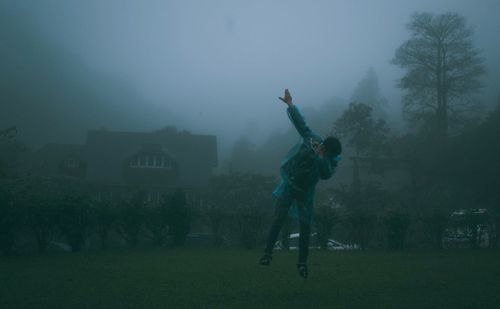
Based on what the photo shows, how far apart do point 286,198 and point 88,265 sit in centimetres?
498

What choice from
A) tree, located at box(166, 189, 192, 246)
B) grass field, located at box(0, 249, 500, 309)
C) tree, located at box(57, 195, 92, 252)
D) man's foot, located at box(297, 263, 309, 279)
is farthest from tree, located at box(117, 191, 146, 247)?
man's foot, located at box(297, 263, 309, 279)

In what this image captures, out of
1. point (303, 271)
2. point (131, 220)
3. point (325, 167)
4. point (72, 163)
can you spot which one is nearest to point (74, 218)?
point (131, 220)

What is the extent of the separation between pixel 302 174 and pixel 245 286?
1831 millimetres

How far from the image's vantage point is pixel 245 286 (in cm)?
705

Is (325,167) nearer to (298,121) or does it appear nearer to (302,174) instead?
(302,174)

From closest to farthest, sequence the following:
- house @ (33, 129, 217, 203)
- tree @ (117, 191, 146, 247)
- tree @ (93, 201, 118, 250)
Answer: tree @ (93, 201, 118, 250) → tree @ (117, 191, 146, 247) → house @ (33, 129, 217, 203)

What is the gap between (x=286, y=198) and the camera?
7.00m

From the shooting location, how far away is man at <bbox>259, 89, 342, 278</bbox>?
269 inches

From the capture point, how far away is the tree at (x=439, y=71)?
32.0 meters

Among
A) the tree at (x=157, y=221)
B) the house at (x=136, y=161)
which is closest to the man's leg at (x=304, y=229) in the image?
the tree at (x=157, y=221)

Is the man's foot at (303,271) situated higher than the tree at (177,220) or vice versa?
the tree at (177,220)

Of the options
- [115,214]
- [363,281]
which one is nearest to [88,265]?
[363,281]

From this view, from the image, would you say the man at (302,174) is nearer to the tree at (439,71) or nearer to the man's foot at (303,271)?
the man's foot at (303,271)

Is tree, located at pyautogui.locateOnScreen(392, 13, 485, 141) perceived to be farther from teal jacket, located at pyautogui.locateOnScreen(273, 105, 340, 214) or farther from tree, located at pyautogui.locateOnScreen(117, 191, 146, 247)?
teal jacket, located at pyautogui.locateOnScreen(273, 105, 340, 214)
